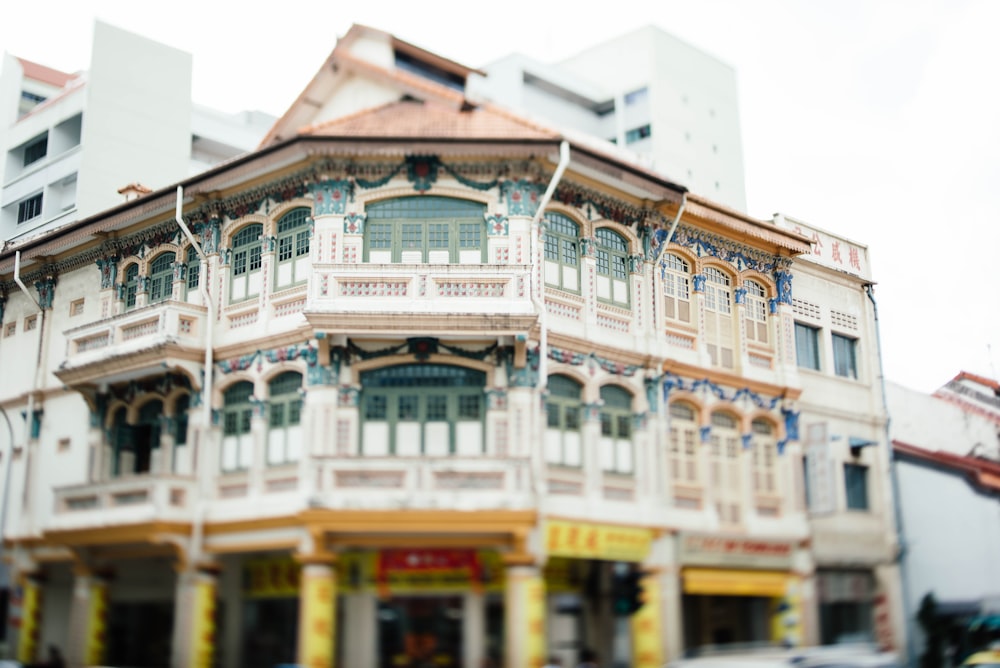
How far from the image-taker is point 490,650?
20000 millimetres

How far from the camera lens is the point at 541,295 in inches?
818

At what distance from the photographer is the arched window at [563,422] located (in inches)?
818

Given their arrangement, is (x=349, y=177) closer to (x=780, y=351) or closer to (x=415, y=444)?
(x=415, y=444)

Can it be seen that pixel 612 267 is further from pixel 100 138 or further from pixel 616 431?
pixel 100 138

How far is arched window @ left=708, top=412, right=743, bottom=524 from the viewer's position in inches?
909

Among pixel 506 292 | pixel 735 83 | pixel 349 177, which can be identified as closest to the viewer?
pixel 506 292

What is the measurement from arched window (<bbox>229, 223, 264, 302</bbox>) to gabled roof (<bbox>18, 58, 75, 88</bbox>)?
26.7 meters

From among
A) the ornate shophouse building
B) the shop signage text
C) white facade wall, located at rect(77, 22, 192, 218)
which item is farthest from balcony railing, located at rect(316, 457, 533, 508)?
white facade wall, located at rect(77, 22, 192, 218)

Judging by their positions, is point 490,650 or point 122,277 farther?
point 122,277

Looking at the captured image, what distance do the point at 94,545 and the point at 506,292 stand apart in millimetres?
9414

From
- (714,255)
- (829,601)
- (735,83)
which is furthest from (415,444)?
(735,83)

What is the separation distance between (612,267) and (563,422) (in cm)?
349

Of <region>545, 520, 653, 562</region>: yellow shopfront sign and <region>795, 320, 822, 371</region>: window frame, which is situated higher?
<region>795, 320, 822, 371</region>: window frame

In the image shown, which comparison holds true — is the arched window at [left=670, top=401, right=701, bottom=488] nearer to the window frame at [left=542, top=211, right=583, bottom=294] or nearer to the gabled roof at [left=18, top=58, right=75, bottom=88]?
the window frame at [left=542, top=211, right=583, bottom=294]
